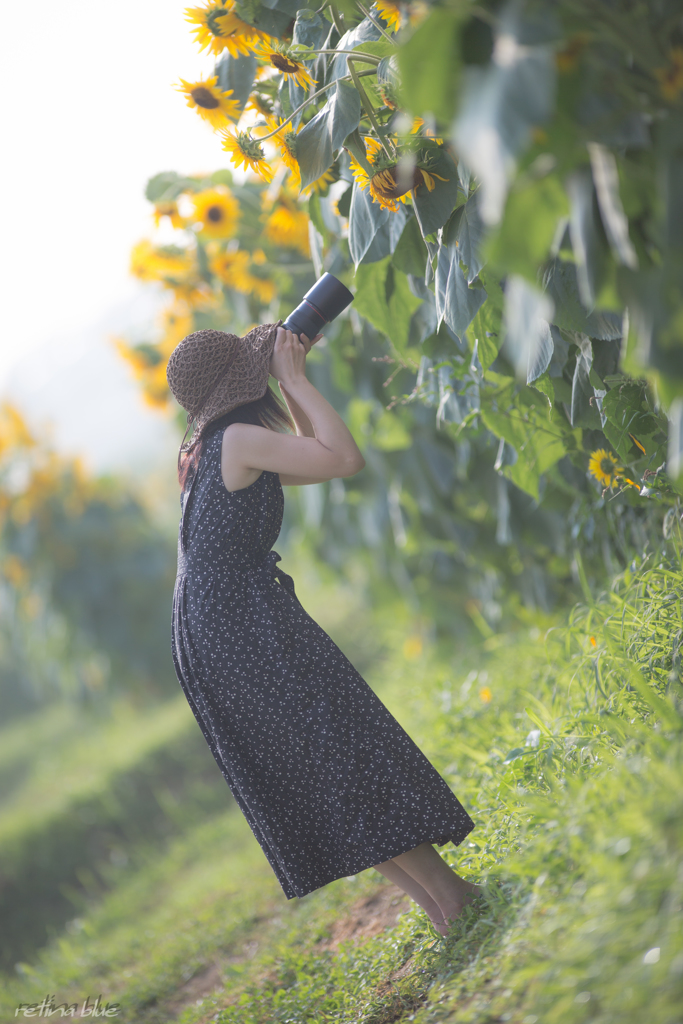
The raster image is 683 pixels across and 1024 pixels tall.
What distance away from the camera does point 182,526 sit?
190cm

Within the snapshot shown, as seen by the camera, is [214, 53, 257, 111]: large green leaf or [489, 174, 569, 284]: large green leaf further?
[214, 53, 257, 111]: large green leaf

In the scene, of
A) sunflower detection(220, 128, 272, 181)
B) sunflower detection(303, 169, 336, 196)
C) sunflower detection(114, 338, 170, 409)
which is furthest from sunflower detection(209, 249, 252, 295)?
sunflower detection(220, 128, 272, 181)

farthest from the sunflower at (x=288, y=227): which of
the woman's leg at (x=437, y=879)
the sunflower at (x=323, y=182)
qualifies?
the woman's leg at (x=437, y=879)

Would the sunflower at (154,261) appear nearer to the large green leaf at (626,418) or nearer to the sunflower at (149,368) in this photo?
the sunflower at (149,368)

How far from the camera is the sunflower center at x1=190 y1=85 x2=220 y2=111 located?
1880 mm

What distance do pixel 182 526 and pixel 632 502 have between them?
3.96 ft

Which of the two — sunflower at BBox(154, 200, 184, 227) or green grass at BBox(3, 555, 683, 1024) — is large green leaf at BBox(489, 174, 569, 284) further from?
sunflower at BBox(154, 200, 184, 227)

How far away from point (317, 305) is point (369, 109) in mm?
449

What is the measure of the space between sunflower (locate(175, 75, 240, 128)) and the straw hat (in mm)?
538

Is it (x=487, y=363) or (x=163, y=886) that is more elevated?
(x=487, y=363)

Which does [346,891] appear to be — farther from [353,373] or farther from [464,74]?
[464,74]

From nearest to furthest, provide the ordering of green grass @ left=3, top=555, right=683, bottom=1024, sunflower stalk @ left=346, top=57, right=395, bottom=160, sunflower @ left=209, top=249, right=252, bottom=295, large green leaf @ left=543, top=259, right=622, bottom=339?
green grass @ left=3, top=555, right=683, bottom=1024 < large green leaf @ left=543, top=259, right=622, bottom=339 < sunflower stalk @ left=346, top=57, right=395, bottom=160 < sunflower @ left=209, top=249, right=252, bottom=295

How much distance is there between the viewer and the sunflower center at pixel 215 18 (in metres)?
1.71

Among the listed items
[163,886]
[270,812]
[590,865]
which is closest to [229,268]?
[270,812]
